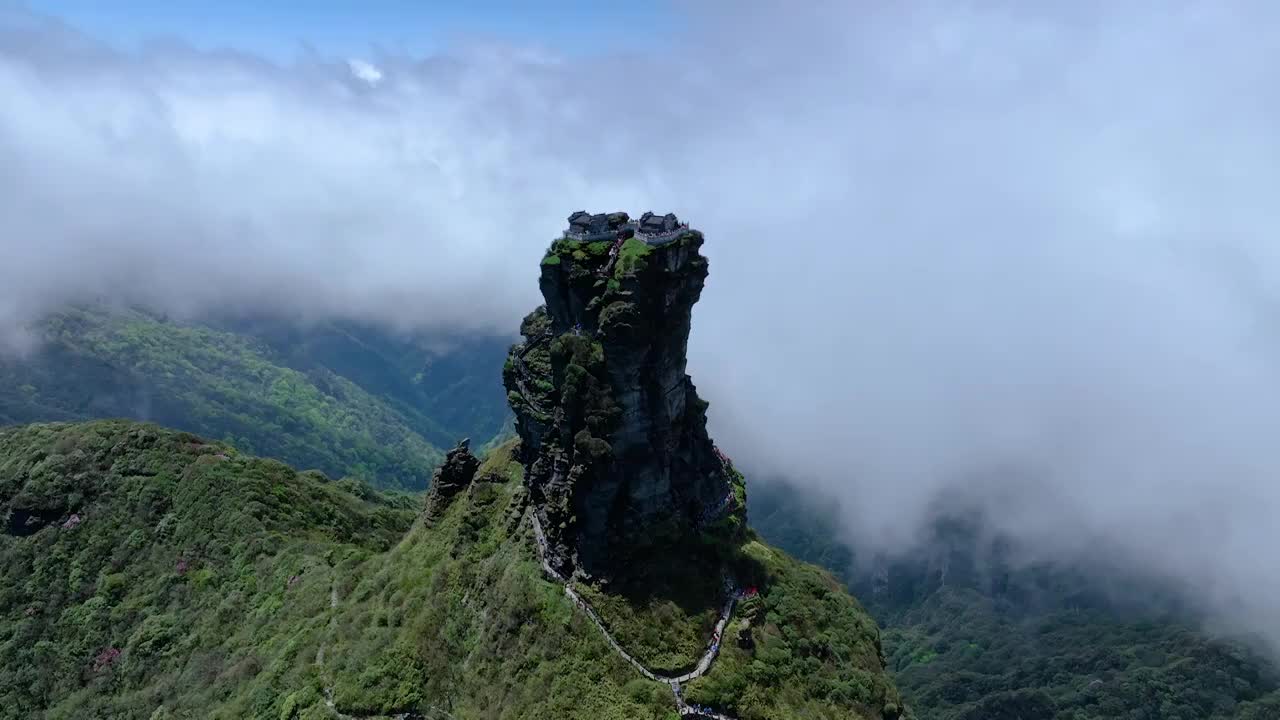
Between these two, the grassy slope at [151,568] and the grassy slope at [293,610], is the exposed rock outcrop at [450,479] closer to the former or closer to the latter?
the grassy slope at [293,610]

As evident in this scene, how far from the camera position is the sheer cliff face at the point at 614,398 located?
82500 mm

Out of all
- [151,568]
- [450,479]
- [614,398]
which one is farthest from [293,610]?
[614,398]

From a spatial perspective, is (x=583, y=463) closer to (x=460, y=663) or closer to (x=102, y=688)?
(x=460, y=663)

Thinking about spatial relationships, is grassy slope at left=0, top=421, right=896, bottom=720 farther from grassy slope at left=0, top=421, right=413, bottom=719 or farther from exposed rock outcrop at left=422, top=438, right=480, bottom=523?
exposed rock outcrop at left=422, top=438, right=480, bottom=523

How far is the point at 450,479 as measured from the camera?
11038 cm

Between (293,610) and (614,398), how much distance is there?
62.9 m

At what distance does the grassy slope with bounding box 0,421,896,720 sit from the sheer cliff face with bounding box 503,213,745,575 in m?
7.41

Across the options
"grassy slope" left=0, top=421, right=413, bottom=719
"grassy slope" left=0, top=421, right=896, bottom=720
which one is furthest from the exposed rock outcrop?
"grassy slope" left=0, top=421, right=413, bottom=719

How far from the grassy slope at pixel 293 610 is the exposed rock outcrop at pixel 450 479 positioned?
8.46ft

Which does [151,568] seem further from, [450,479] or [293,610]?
[450,479]

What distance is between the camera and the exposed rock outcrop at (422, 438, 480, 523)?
108875mm

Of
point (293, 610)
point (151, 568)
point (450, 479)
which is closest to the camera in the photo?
point (450, 479)

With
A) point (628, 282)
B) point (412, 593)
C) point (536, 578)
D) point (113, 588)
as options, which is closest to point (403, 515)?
point (113, 588)

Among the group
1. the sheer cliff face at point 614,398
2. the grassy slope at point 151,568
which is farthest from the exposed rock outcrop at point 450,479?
the sheer cliff face at point 614,398
